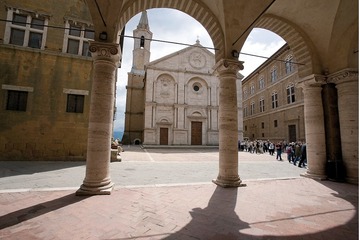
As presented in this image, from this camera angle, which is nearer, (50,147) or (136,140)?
(50,147)

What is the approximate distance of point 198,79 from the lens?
106 ft

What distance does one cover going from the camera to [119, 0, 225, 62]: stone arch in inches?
258

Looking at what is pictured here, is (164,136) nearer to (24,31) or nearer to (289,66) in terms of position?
(289,66)

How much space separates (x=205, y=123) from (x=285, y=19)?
24078 mm

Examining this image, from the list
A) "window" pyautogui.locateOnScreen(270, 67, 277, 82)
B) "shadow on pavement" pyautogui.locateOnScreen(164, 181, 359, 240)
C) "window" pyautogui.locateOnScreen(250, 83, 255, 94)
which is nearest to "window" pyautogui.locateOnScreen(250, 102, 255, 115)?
"window" pyautogui.locateOnScreen(250, 83, 255, 94)

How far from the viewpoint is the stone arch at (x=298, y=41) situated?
7652 mm

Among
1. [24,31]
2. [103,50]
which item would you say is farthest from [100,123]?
[24,31]

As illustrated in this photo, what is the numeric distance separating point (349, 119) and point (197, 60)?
27955 millimetres

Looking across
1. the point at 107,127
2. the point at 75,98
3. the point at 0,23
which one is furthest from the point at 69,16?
the point at 107,127

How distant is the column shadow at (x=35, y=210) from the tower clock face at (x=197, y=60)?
100 ft

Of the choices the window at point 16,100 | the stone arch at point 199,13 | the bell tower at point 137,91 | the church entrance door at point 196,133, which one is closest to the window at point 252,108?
the church entrance door at point 196,133

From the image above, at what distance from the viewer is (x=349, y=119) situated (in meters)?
7.15

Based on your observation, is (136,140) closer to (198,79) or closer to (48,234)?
(198,79)

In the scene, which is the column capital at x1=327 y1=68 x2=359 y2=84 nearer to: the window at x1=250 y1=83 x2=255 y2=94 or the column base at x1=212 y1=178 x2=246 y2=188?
the column base at x1=212 y1=178 x2=246 y2=188
